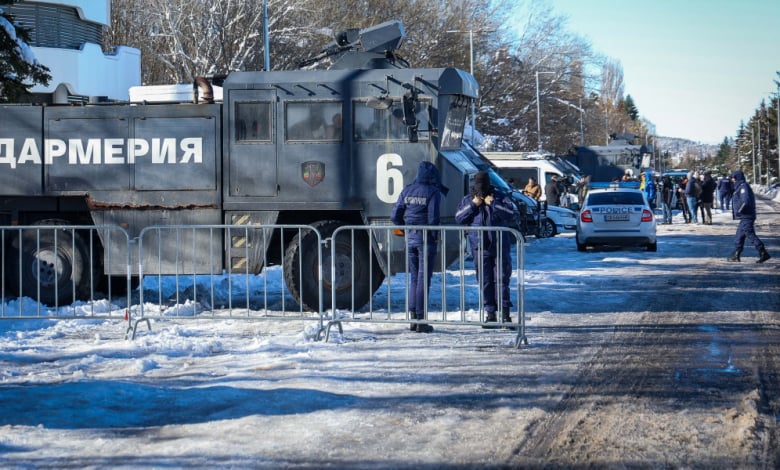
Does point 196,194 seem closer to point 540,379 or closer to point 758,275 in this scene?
point 540,379

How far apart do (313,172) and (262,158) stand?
0.68 m

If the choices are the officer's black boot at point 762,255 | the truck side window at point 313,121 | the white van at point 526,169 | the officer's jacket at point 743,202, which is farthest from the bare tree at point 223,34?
the truck side window at point 313,121

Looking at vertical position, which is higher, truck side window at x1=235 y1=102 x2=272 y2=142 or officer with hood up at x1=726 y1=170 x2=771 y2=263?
truck side window at x1=235 y1=102 x2=272 y2=142

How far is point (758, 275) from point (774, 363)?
9133mm

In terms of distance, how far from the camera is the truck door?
1380 centimetres

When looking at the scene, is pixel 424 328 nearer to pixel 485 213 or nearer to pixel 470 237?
pixel 470 237

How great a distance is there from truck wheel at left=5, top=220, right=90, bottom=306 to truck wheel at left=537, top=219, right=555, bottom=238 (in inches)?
664

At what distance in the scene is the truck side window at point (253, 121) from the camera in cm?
1380

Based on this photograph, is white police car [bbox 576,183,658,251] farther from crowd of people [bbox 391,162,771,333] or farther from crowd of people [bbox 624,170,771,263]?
crowd of people [bbox 391,162,771,333]

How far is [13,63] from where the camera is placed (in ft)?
53.9

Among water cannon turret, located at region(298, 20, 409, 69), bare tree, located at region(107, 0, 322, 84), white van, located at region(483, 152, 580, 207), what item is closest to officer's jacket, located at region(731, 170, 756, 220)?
water cannon turret, located at region(298, 20, 409, 69)

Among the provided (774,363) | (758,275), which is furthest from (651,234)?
(774,363)

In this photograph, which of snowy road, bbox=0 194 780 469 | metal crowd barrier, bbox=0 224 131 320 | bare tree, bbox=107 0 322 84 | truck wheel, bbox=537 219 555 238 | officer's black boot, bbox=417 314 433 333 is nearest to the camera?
snowy road, bbox=0 194 780 469

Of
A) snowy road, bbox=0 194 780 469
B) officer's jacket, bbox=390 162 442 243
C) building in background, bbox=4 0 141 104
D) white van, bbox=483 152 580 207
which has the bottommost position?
snowy road, bbox=0 194 780 469
